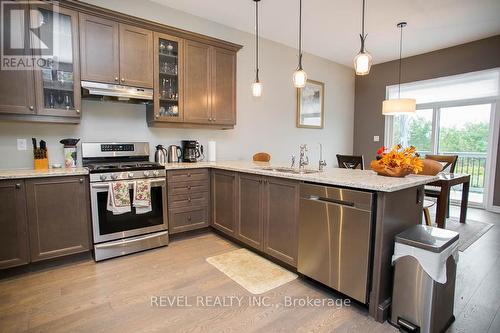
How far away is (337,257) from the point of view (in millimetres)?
1927

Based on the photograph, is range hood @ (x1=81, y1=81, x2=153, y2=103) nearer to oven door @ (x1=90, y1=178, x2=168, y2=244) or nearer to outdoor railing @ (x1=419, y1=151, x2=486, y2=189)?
oven door @ (x1=90, y1=178, x2=168, y2=244)

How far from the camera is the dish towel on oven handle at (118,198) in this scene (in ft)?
8.45

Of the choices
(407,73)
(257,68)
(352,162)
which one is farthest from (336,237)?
(407,73)

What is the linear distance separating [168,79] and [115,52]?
0.63 m

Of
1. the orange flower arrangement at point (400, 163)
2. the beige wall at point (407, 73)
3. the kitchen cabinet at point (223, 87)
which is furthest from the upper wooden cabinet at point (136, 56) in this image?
the beige wall at point (407, 73)

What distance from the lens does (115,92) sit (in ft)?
9.04

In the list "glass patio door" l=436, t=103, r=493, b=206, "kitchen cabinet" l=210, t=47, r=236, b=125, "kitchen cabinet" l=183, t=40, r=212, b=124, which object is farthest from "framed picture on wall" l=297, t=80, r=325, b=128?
"glass patio door" l=436, t=103, r=493, b=206

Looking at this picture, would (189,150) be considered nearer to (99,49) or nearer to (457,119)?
(99,49)

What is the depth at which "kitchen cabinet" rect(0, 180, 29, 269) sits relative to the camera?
2.18 meters

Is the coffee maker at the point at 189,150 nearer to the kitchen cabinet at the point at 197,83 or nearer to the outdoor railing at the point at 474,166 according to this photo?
the kitchen cabinet at the point at 197,83

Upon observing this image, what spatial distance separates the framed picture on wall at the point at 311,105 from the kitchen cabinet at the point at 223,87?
1.73 meters

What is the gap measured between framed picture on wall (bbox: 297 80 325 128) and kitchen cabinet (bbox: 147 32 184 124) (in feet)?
8.18

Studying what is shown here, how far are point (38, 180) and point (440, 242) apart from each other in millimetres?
3128

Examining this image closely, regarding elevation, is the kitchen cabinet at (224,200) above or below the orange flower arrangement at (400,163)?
below
